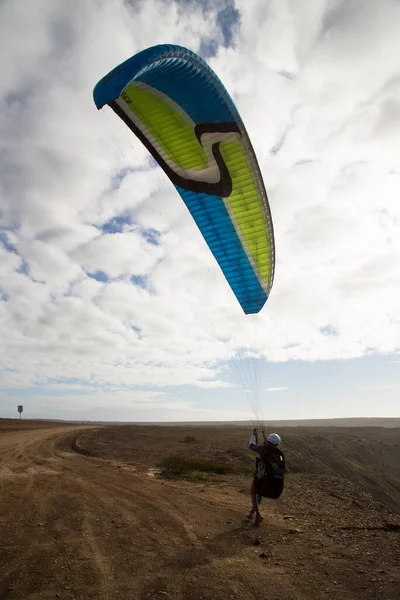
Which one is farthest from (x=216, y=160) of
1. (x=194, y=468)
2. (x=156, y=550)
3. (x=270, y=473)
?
(x=194, y=468)

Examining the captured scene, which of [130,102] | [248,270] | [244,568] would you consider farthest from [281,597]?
[130,102]

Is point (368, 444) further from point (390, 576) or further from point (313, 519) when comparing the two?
point (390, 576)

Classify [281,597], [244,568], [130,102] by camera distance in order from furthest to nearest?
[130,102] < [244,568] < [281,597]

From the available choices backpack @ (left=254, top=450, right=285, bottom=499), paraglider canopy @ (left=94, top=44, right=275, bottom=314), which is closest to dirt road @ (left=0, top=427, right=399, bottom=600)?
backpack @ (left=254, top=450, right=285, bottom=499)

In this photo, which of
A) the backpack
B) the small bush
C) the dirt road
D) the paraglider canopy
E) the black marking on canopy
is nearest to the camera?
Result: the dirt road

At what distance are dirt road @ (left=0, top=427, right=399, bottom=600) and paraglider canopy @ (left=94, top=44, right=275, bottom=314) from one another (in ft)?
18.8

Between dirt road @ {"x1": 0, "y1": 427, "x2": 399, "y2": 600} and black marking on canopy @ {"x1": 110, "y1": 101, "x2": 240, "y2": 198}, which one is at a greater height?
black marking on canopy @ {"x1": 110, "y1": 101, "x2": 240, "y2": 198}

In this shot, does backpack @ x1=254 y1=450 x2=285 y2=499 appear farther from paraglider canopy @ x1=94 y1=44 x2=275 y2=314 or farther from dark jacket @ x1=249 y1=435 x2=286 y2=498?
paraglider canopy @ x1=94 y1=44 x2=275 y2=314

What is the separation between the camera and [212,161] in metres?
10.6

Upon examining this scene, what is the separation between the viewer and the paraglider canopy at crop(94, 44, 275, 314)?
9641mm

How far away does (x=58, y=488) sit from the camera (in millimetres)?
10172

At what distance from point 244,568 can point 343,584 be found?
4.44 feet

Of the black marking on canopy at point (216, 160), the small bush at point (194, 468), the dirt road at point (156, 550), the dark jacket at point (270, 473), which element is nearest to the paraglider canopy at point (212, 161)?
the black marking on canopy at point (216, 160)

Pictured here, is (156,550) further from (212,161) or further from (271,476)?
(212,161)
